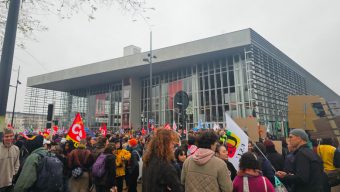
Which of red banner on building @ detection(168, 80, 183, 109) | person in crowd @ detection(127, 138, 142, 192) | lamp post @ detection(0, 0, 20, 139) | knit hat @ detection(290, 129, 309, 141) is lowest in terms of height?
person in crowd @ detection(127, 138, 142, 192)

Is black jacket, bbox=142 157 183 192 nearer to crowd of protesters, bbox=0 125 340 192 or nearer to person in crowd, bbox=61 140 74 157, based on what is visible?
crowd of protesters, bbox=0 125 340 192

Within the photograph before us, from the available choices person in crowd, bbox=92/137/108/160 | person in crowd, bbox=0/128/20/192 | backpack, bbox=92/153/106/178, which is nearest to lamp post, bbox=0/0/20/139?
person in crowd, bbox=0/128/20/192

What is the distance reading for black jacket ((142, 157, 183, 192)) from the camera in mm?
3180

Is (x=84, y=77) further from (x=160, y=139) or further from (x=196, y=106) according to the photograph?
(x=160, y=139)

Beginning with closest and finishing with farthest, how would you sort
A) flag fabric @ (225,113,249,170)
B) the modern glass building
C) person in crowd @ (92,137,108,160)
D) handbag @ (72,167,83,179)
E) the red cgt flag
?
flag fabric @ (225,113,249,170) < handbag @ (72,167,83,179) < person in crowd @ (92,137,108,160) < the red cgt flag < the modern glass building

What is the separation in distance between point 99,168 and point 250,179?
3.61 m

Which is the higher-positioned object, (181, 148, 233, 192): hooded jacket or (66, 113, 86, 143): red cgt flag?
(66, 113, 86, 143): red cgt flag

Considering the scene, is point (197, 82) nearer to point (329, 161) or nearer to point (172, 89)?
point (172, 89)

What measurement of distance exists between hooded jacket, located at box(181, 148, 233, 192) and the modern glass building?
52.1 feet

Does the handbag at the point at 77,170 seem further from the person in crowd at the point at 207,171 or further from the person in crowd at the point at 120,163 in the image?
the person in crowd at the point at 207,171

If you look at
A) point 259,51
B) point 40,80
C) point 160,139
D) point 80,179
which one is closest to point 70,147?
point 80,179

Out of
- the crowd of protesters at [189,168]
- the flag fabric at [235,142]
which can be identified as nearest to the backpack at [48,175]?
the crowd of protesters at [189,168]

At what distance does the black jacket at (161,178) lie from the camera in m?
3.18

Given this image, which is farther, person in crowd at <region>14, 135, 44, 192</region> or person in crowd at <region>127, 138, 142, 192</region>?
person in crowd at <region>127, 138, 142, 192</region>
